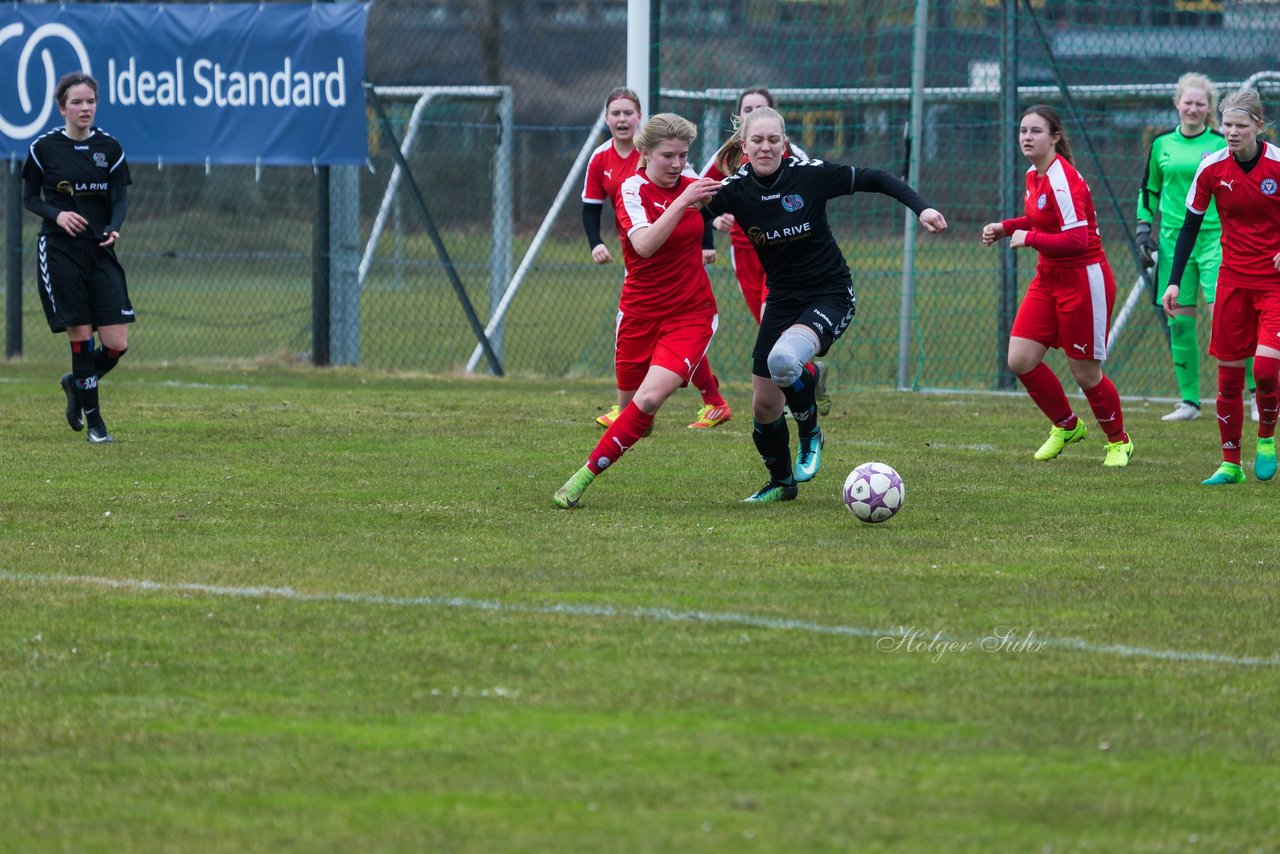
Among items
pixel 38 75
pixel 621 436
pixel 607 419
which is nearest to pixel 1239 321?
pixel 621 436

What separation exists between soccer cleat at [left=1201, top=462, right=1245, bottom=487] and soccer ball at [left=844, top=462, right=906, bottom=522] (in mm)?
2276

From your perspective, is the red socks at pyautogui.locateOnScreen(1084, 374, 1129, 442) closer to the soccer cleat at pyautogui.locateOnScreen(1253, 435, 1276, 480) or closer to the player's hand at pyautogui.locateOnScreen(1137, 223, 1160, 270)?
the soccer cleat at pyautogui.locateOnScreen(1253, 435, 1276, 480)

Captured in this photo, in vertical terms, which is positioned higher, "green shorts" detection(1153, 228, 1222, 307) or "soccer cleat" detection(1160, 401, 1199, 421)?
"green shorts" detection(1153, 228, 1222, 307)

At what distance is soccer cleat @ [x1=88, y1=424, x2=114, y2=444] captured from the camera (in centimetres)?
1030

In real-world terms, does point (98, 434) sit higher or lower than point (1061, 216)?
lower

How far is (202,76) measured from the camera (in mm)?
15555

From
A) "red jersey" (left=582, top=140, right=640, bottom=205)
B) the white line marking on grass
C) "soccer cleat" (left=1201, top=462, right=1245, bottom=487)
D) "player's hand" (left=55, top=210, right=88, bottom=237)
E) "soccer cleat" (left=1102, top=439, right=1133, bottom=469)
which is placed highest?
"red jersey" (left=582, top=140, right=640, bottom=205)

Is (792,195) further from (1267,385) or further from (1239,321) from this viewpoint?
(1267,385)

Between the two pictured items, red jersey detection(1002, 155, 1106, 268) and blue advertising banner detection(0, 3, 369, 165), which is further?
blue advertising banner detection(0, 3, 369, 165)

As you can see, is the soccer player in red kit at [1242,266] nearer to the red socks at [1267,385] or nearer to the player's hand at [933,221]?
the red socks at [1267,385]

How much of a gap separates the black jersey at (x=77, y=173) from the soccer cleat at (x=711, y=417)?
12.0 ft

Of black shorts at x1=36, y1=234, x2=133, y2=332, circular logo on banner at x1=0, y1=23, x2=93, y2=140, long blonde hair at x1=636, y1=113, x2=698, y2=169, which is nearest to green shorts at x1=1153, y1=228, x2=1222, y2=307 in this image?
long blonde hair at x1=636, y1=113, x2=698, y2=169

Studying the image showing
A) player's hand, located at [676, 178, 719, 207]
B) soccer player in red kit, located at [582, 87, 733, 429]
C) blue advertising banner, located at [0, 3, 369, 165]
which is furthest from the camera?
blue advertising banner, located at [0, 3, 369, 165]

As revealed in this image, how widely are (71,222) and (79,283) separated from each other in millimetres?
406
